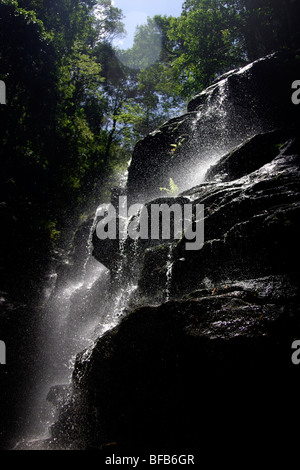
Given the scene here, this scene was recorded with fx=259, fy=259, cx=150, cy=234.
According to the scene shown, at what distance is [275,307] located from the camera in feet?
8.08

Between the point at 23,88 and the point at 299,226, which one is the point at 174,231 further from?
the point at 23,88

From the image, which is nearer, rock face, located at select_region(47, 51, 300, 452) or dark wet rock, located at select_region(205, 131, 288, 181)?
rock face, located at select_region(47, 51, 300, 452)

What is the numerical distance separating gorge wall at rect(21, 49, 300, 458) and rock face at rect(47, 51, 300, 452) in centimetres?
1

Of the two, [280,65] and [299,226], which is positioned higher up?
[280,65]

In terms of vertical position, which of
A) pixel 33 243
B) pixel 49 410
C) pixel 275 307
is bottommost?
pixel 49 410

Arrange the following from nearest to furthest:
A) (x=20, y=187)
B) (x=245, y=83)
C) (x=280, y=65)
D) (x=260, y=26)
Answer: (x=280, y=65) → (x=245, y=83) → (x=20, y=187) → (x=260, y=26)

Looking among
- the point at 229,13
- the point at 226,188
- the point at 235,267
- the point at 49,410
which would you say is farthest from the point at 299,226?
the point at 229,13

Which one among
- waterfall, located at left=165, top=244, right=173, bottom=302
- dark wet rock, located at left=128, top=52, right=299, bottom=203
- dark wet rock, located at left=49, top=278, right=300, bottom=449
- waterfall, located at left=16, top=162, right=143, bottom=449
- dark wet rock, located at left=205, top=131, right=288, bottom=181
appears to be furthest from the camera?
dark wet rock, located at left=128, top=52, right=299, bottom=203

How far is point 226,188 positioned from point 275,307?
3355 millimetres

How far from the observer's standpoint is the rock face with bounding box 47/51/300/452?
212 cm

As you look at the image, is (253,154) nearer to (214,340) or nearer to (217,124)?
(214,340)

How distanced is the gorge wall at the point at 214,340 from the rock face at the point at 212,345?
0.04 feet

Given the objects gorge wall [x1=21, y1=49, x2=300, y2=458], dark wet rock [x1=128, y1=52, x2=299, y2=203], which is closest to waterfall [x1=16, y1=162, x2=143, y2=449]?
gorge wall [x1=21, y1=49, x2=300, y2=458]

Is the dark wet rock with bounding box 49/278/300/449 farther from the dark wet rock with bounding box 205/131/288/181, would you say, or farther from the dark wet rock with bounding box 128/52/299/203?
the dark wet rock with bounding box 128/52/299/203
